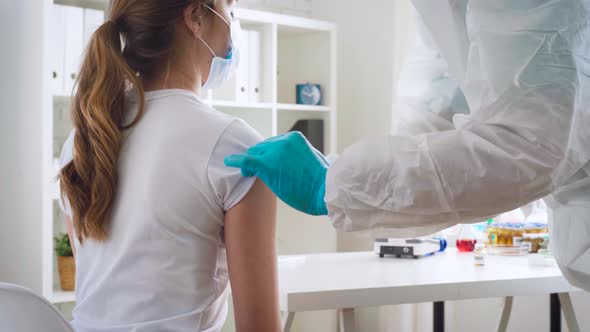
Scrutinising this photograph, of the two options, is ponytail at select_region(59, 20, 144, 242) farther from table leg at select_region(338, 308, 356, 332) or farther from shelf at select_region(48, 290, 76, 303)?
shelf at select_region(48, 290, 76, 303)

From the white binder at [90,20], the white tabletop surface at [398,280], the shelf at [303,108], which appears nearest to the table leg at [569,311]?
the white tabletop surface at [398,280]

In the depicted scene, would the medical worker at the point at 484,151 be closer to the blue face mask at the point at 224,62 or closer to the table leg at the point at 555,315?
the blue face mask at the point at 224,62

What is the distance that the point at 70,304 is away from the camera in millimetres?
2875

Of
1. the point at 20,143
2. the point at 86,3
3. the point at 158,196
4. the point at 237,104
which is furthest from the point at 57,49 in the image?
the point at 158,196

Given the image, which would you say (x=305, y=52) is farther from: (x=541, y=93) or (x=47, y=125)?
(x=541, y=93)

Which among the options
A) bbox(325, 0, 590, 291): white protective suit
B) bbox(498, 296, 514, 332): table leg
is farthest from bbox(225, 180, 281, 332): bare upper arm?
bbox(498, 296, 514, 332): table leg

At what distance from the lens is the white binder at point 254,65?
3133 mm

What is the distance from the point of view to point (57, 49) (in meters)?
2.64

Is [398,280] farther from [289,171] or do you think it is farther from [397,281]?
[289,171]

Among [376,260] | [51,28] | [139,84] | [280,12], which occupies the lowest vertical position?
[376,260]

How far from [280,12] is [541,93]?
280cm

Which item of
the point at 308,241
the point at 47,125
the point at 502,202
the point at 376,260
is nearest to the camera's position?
the point at 502,202

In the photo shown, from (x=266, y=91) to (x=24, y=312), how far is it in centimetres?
238

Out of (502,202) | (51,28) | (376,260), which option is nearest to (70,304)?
(51,28)
